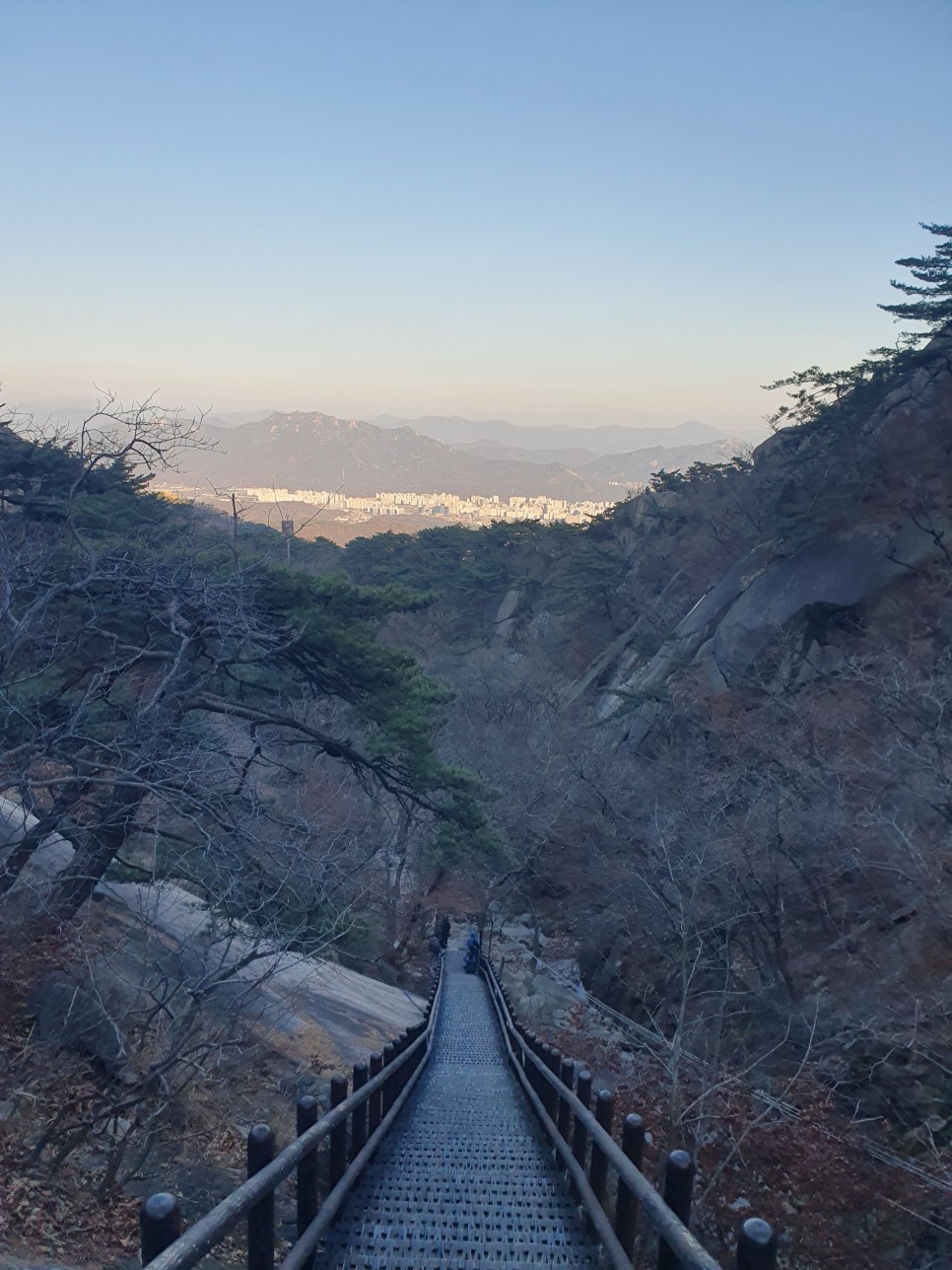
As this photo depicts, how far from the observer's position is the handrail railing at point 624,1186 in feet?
7.90

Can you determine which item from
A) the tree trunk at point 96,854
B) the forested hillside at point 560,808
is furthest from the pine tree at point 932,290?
the tree trunk at point 96,854

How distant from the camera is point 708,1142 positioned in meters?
12.6

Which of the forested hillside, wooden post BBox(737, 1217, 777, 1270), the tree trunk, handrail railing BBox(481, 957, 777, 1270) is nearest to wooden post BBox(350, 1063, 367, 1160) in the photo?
handrail railing BBox(481, 957, 777, 1270)

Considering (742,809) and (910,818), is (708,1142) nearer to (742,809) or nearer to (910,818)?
(910,818)

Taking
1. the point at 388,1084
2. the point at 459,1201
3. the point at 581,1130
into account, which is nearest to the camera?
the point at 459,1201

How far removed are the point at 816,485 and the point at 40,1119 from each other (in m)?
26.9

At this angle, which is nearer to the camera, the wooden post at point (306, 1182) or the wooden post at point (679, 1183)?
the wooden post at point (679, 1183)

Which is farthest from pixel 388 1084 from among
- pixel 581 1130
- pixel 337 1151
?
pixel 337 1151

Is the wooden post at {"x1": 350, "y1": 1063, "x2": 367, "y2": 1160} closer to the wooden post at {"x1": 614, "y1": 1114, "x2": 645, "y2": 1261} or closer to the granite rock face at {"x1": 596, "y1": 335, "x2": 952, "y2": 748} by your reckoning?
the wooden post at {"x1": 614, "y1": 1114, "x2": 645, "y2": 1261}

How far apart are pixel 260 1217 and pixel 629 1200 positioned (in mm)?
1515

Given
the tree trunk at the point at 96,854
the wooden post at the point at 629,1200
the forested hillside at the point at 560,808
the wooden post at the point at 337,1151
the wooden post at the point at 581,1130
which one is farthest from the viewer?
the tree trunk at the point at 96,854

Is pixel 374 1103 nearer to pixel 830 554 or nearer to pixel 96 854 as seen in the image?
pixel 96 854

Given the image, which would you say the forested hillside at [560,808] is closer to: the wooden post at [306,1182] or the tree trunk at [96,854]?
the tree trunk at [96,854]

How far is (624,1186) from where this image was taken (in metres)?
3.69
